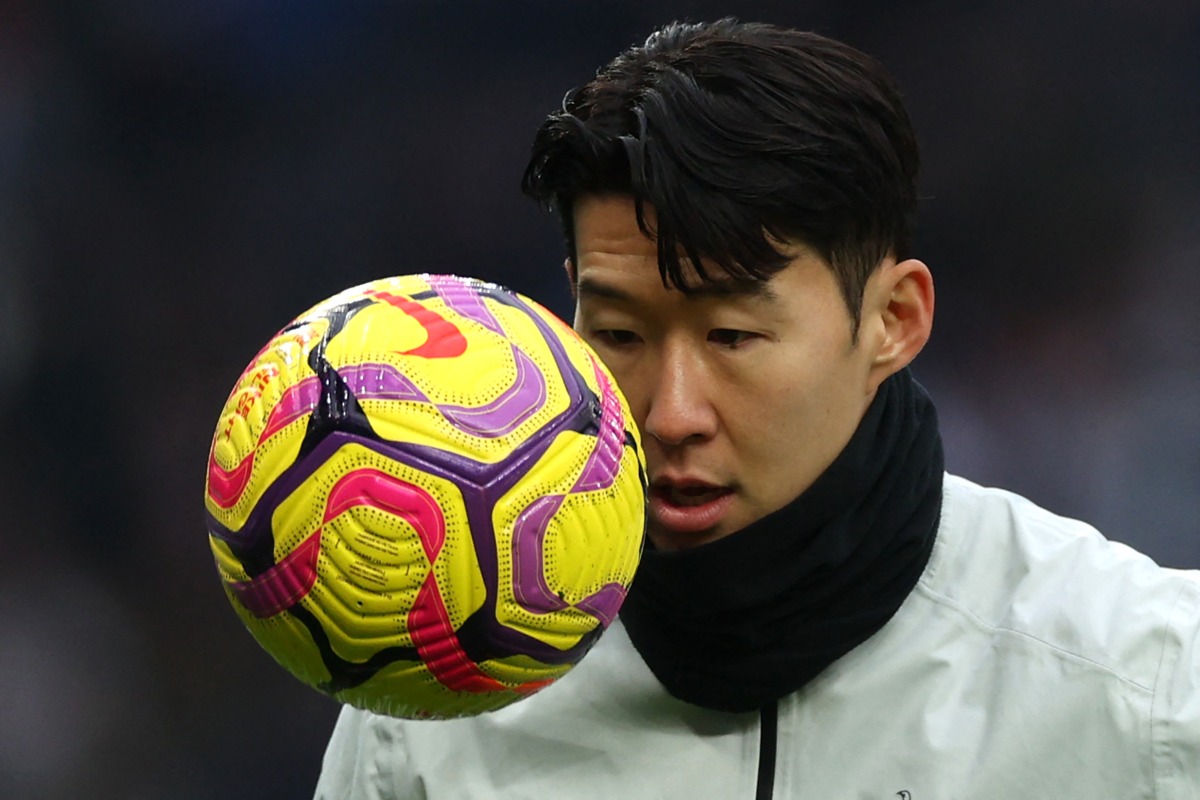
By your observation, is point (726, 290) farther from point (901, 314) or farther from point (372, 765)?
point (372, 765)

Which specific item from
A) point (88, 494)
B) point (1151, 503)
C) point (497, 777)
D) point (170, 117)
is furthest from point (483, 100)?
point (497, 777)

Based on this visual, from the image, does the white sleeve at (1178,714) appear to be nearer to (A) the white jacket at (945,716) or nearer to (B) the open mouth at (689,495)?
(A) the white jacket at (945,716)

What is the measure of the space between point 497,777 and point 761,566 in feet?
1.58

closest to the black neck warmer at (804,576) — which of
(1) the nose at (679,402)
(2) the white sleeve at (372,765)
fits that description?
(1) the nose at (679,402)

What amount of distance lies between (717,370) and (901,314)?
32cm

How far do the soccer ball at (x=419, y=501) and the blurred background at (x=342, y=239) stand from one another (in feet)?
7.56

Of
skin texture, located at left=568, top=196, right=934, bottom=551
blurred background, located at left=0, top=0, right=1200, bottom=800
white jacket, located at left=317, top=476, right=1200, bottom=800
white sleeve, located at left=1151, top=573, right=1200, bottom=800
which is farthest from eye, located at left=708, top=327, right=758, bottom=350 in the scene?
blurred background, located at left=0, top=0, right=1200, bottom=800

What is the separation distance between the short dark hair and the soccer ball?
29 centimetres

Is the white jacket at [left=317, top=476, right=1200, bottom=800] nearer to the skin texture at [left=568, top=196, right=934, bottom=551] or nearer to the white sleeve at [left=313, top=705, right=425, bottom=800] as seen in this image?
the white sleeve at [left=313, top=705, right=425, bottom=800]

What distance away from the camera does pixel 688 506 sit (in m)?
1.79

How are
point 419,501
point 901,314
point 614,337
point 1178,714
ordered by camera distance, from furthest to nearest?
point 901,314, point 614,337, point 1178,714, point 419,501

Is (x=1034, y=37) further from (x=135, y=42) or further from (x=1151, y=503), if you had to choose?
(x=135, y=42)

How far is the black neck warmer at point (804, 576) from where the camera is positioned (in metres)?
1.79

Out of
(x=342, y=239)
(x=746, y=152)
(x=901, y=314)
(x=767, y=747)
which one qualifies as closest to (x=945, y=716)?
(x=767, y=747)
